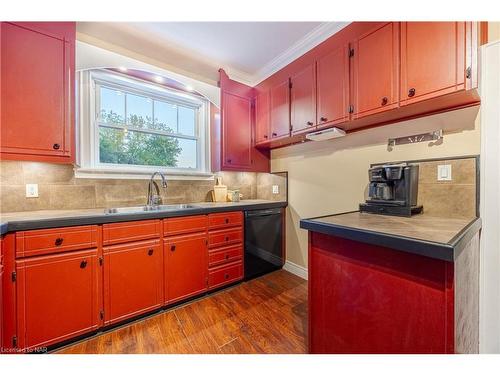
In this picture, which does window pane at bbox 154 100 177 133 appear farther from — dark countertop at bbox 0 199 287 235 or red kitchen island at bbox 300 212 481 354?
red kitchen island at bbox 300 212 481 354

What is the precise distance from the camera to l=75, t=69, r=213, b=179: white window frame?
1973 mm

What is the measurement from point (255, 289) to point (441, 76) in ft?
7.63

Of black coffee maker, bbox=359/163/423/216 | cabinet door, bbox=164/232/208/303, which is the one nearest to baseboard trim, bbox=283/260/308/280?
cabinet door, bbox=164/232/208/303

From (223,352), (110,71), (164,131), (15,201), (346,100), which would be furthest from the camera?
(164,131)

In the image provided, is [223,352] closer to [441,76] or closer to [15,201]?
[15,201]

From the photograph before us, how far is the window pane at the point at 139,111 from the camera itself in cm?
233

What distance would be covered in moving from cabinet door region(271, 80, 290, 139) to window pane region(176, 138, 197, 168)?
1054 mm

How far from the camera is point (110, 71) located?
2.11 m

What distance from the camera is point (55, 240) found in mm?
1367

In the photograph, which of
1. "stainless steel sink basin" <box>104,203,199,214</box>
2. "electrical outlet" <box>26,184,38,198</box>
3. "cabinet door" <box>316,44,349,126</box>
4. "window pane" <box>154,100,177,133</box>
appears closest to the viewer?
"electrical outlet" <box>26,184,38,198</box>

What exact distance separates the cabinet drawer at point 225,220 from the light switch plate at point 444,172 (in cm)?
175

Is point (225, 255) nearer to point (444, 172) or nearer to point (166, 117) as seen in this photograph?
point (166, 117)
